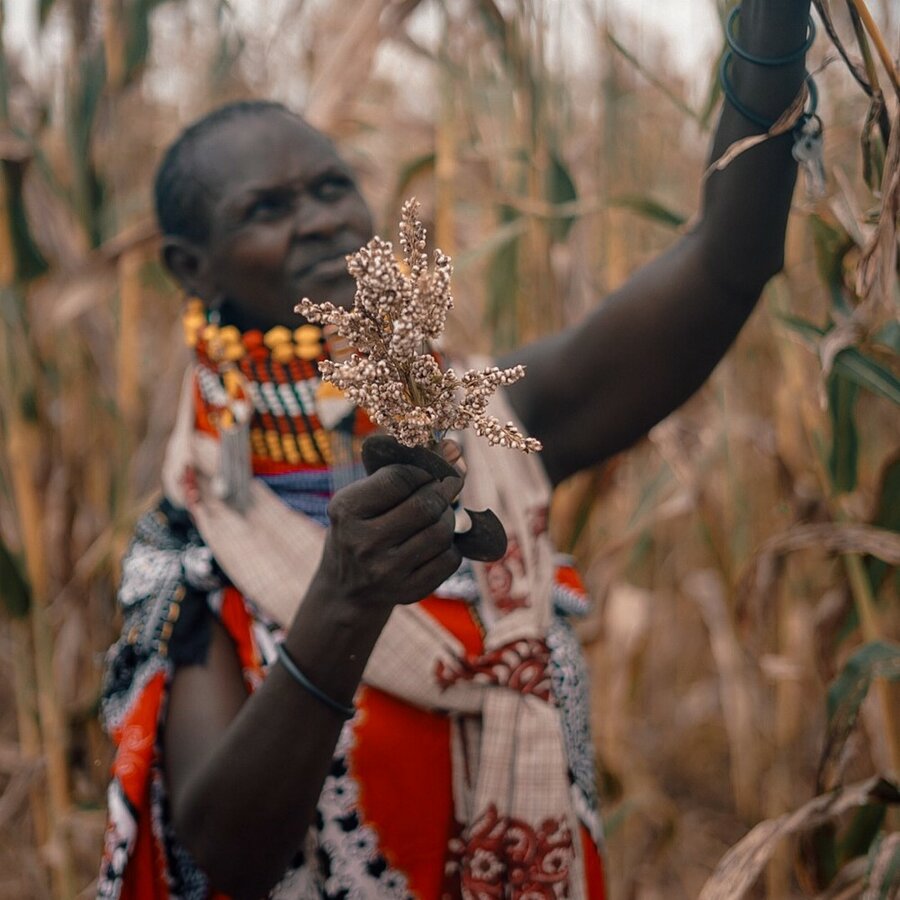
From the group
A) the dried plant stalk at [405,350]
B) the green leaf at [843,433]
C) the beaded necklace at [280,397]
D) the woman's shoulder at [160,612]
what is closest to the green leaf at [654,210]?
the green leaf at [843,433]

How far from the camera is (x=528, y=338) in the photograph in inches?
66.7

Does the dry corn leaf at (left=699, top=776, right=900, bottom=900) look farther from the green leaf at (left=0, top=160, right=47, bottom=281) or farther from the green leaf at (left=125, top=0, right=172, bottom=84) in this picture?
the green leaf at (left=125, top=0, right=172, bottom=84)

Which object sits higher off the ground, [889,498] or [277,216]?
[277,216]

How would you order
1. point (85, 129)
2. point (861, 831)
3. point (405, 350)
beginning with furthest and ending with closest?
point (85, 129) < point (861, 831) < point (405, 350)

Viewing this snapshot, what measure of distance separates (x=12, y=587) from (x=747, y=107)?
1.21m

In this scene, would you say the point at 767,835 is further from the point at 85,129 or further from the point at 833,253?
the point at 85,129

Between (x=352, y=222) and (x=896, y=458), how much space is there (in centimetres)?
68

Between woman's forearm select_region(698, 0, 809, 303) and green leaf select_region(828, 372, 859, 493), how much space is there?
289mm

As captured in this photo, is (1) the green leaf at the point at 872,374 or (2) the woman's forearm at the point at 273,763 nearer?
(2) the woman's forearm at the point at 273,763

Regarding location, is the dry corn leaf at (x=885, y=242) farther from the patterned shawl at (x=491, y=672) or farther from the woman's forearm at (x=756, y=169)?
the patterned shawl at (x=491, y=672)

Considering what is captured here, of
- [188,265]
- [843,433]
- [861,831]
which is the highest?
[188,265]

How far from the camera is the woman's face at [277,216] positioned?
1142mm

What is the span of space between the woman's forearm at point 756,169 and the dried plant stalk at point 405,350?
40 cm

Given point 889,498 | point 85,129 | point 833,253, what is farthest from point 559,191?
point 85,129
